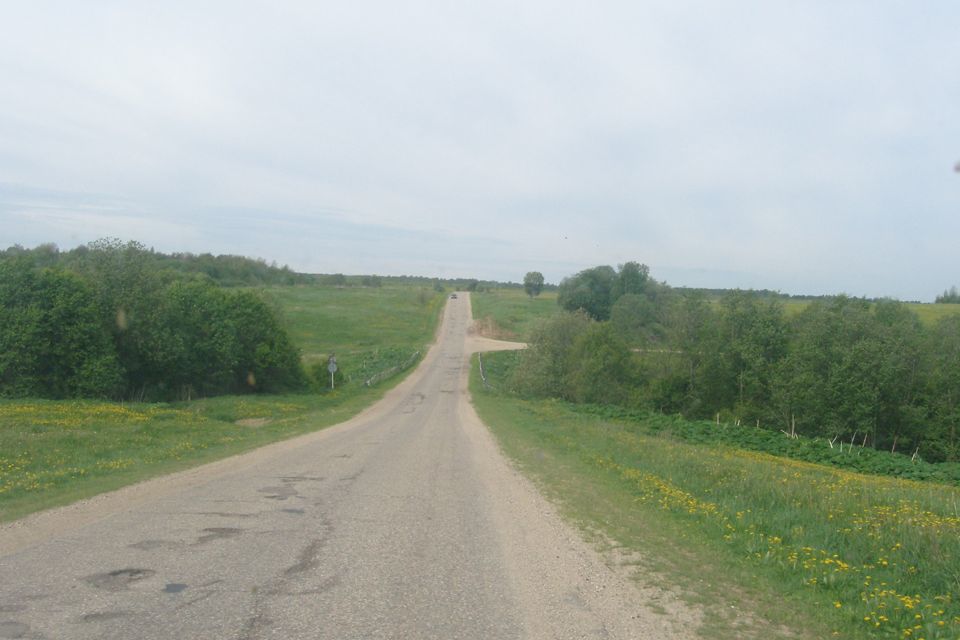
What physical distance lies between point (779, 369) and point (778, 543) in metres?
39.6

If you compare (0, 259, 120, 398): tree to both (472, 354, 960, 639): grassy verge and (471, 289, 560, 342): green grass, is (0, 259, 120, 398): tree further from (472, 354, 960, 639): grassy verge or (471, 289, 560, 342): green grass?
(471, 289, 560, 342): green grass

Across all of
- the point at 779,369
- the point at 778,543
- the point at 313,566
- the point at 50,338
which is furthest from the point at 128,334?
the point at 779,369

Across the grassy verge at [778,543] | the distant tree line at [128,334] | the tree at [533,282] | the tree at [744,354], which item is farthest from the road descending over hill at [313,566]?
the tree at [533,282]

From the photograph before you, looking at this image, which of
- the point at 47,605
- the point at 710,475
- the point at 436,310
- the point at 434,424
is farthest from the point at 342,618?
the point at 436,310

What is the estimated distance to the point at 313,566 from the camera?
23.7 ft

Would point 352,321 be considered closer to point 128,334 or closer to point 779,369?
point 128,334

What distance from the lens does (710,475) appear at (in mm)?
14102

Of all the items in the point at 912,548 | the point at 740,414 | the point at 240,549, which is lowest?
the point at 740,414

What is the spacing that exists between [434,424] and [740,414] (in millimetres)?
27628

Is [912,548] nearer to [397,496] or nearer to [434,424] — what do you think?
[397,496]

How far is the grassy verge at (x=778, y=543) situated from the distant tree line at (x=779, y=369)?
29212 millimetres

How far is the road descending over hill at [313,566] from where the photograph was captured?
18.5 ft

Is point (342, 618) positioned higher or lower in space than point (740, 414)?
higher

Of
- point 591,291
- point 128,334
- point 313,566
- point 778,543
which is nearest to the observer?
point 313,566
